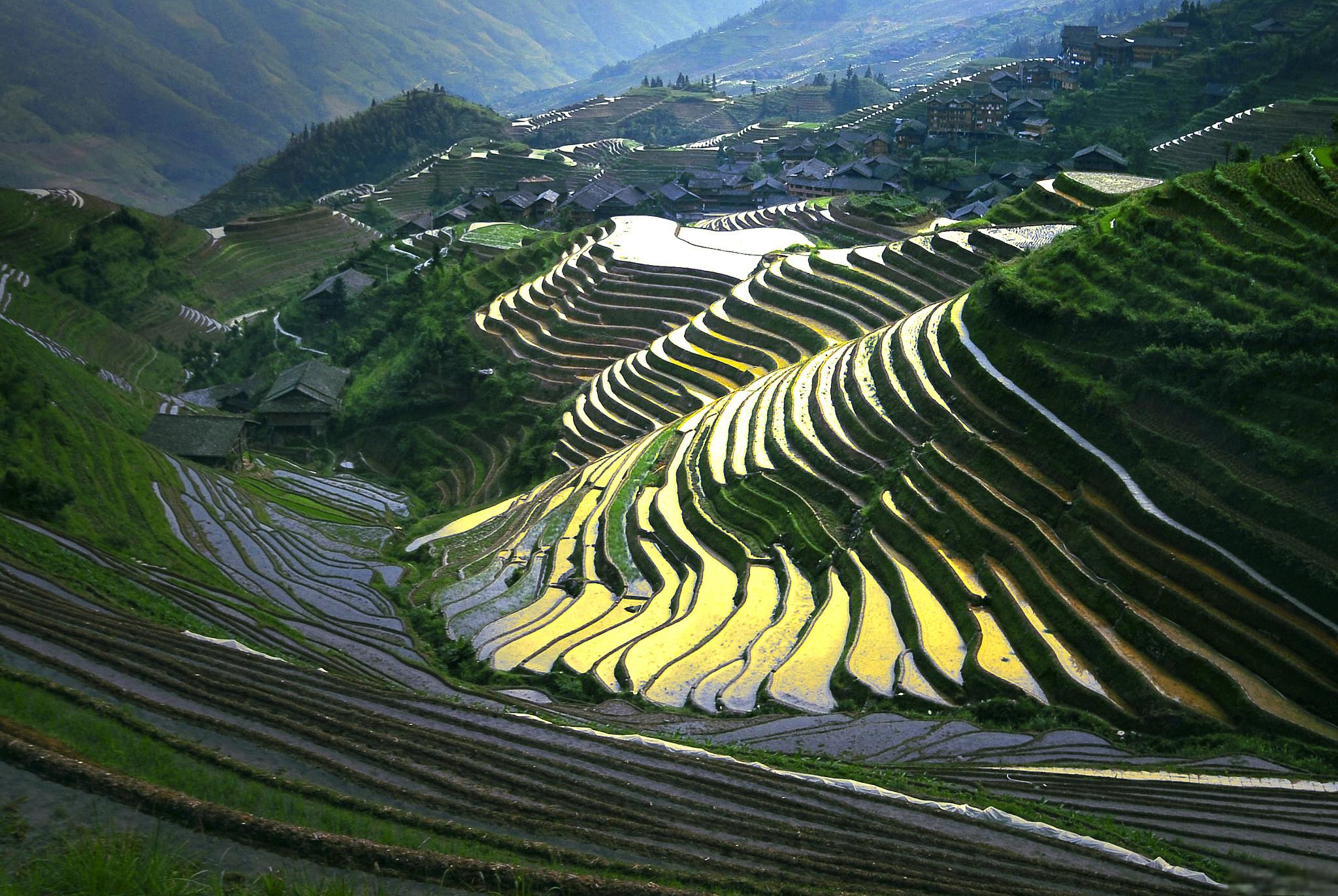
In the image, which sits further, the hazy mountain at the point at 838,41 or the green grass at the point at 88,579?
the hazy mountain at the point at 838,41

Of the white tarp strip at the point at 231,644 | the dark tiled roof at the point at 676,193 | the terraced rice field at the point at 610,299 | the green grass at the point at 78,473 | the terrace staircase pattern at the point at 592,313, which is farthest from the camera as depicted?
the dark tiled roof at the point at 676,193

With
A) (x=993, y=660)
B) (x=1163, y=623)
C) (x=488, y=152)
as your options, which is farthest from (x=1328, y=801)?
(x=488, y=152)

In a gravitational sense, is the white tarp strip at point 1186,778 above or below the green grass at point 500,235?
below

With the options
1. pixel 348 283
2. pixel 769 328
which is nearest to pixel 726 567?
→ pixel 769 328

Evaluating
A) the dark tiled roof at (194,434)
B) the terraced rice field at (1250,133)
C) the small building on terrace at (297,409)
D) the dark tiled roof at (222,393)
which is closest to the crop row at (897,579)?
the dark tiled roof at (194,434)

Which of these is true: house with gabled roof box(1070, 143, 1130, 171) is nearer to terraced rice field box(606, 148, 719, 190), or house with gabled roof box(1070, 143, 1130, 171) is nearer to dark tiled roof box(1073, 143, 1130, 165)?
dark tiled roof box(1073, 143, 1130, 165)

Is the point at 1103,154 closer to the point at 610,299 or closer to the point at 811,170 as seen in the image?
the point at 811,170

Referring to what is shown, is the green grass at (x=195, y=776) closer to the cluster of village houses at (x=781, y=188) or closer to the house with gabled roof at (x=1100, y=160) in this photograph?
the cluster of village houses at (x=781, y=188)
